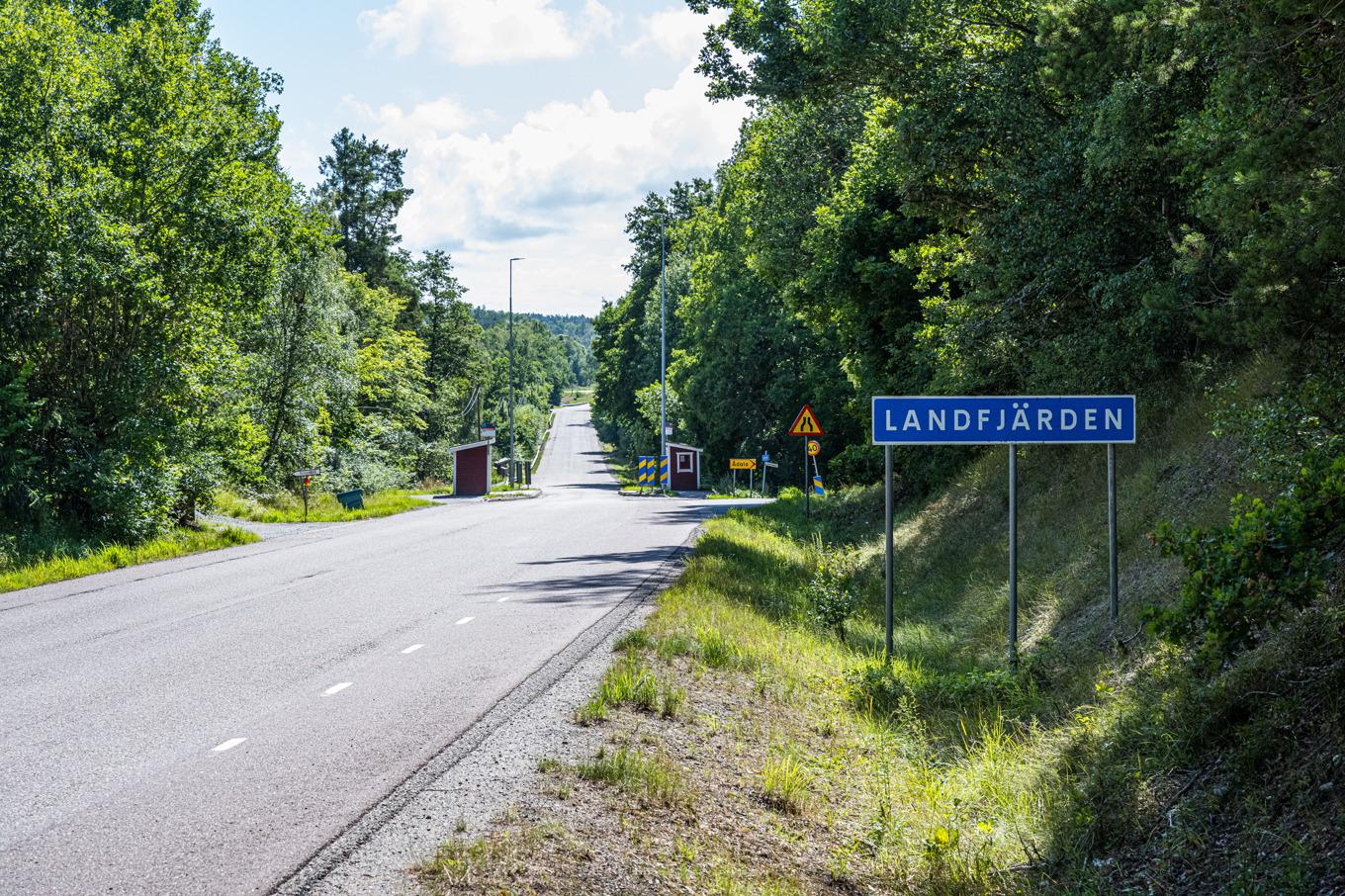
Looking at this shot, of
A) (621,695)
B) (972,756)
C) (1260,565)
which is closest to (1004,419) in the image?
(972,756)

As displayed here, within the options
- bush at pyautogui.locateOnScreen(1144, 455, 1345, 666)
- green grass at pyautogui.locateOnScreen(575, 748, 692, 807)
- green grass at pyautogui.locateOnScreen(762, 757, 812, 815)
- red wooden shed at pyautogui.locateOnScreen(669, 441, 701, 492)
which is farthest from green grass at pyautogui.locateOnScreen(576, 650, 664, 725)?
red wooden shed at pyautogui.locateOnScreen(669, 441, 701, 492)

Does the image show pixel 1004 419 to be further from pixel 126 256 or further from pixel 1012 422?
pixel 126 256

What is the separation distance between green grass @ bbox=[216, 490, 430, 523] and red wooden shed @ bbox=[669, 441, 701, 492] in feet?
77.4

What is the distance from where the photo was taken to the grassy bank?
468 centimetres

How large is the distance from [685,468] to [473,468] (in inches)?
495

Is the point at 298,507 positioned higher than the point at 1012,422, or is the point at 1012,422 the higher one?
the point at 1012,422

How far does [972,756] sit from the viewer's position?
7.34 m

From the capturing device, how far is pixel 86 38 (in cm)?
2173

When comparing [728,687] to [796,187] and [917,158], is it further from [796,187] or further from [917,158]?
[796,187]

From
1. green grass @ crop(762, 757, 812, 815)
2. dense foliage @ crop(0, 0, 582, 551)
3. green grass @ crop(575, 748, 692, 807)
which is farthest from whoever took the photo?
dense foliage @ crop(0, 0, 582, 551)

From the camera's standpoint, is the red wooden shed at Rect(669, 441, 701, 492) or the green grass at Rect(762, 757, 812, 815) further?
the red wooden shed at Rect(669, 441, 701, 492)

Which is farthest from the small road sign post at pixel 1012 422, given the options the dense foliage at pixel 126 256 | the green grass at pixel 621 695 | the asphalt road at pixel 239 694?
the dense foliage at pixel 126 256

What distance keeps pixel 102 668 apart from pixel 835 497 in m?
22.8

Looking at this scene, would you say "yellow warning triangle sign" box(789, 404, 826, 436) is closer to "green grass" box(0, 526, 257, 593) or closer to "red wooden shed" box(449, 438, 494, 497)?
"green grass" box(0, 526, 257, 593)
